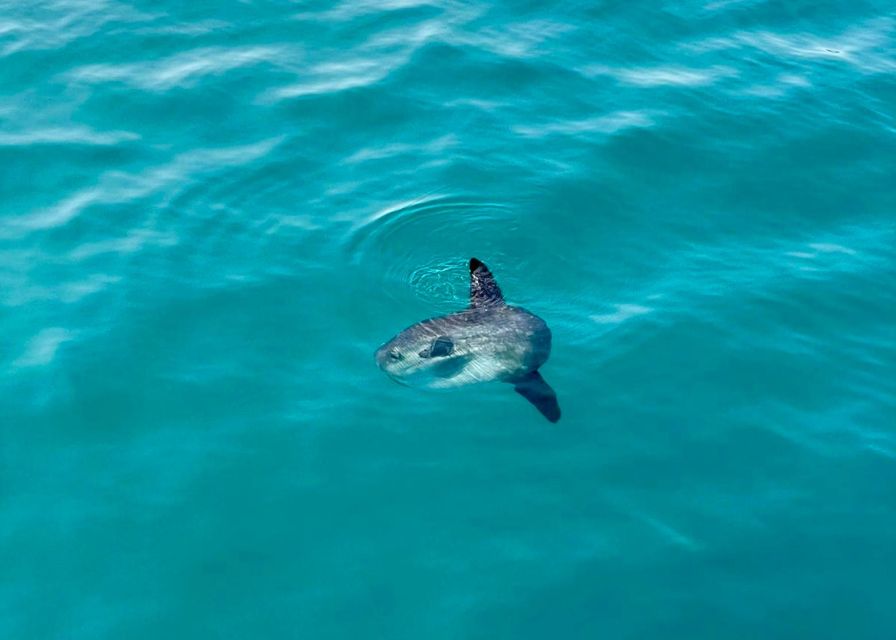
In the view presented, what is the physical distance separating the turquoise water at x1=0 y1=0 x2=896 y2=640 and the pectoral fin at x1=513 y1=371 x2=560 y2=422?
0.32 metres

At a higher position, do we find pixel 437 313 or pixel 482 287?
pixel 482 287

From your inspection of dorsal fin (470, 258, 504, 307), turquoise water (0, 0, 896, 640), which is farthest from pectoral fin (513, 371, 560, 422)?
dorsal fin (470, 258, 504, 307)

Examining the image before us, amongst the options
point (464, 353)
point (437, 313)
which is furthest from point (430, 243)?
point (464, 353)

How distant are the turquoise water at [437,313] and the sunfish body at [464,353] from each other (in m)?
0.37

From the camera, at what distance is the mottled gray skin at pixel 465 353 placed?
1427cm

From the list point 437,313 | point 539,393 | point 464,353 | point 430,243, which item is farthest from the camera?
point 430,243

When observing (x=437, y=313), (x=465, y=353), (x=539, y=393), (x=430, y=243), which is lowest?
(x=539, y=393)

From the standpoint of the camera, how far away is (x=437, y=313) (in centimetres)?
1529

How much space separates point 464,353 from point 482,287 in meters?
1.17

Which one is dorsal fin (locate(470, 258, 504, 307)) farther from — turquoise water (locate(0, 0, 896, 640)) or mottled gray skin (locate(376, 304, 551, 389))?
turquoise water (locate(0, 0, 896, 640))

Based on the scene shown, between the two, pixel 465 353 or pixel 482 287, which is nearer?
pixel 465 353

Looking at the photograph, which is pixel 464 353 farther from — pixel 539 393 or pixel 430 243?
pixel 430 243

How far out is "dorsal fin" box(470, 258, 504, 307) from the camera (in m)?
14.9

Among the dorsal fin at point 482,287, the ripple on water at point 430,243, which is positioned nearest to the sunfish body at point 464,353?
the dorsal fin at point 482,287
